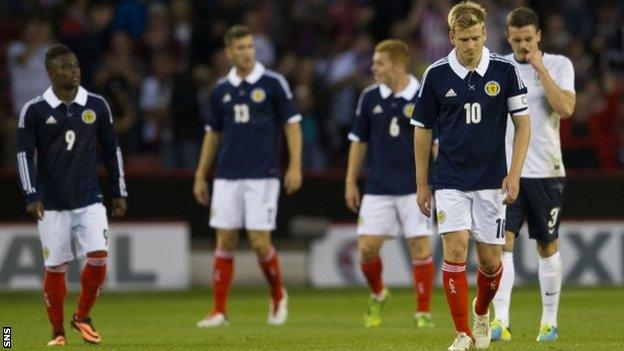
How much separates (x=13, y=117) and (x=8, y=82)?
95 cm

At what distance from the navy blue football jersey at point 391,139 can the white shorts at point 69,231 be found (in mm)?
2935

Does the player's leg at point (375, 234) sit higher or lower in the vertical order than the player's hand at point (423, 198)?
lower

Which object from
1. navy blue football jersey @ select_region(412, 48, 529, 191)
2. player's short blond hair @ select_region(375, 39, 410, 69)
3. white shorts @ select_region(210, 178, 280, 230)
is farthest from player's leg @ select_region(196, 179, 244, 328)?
navy blue football jersey @ select_region(412, 48, 529, 191)

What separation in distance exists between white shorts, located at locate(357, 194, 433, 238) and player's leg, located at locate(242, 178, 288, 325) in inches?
39.5

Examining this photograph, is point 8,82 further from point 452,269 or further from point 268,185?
point 452,269

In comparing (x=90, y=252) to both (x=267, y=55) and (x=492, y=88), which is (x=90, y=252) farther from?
(x=267, y=55)

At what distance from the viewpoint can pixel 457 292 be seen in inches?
388

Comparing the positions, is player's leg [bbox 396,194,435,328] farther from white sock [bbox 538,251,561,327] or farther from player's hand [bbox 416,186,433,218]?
player's hand [bbox 416,186,433,218]

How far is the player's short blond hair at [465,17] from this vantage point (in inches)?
382

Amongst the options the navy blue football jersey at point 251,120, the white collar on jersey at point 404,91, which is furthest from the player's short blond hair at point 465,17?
the navy blue football jersey at point 251,120

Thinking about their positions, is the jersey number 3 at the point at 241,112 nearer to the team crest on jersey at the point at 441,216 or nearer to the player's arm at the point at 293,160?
the player's arm at the point at 293,160

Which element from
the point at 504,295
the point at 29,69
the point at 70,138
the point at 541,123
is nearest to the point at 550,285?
the point at 504,295

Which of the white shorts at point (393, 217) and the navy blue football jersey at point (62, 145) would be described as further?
the white shorts at point (393, 217)

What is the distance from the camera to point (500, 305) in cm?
1131
